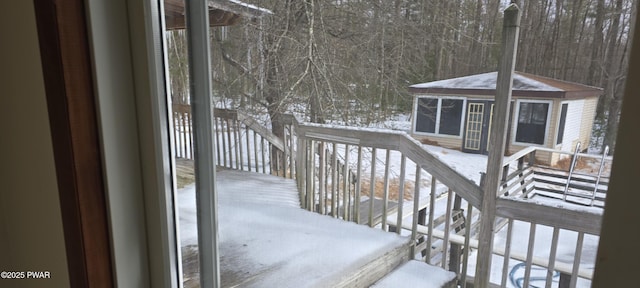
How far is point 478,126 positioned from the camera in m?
0.46

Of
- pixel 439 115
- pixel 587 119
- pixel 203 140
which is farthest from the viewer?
pixel 203 140

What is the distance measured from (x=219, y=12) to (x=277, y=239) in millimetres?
457

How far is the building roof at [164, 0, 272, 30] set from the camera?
2.15 ft

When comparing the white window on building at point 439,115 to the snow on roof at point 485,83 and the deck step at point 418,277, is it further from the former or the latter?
the deck step at point 418,277

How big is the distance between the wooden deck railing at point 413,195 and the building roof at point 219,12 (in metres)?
0.17

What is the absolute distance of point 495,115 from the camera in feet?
1.45

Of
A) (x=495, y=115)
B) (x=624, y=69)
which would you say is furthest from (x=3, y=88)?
(x=624, y=69)

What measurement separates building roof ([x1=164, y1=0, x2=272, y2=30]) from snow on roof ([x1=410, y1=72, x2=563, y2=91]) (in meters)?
0.33

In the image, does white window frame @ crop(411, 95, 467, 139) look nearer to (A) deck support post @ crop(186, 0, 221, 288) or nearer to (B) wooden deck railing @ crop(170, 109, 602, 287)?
(B) wooden deck railing @ crop(170, 109, 602, 287)

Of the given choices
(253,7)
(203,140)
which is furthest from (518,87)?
(203,140)

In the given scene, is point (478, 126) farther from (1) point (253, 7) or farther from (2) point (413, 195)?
(1) point (253, 7)

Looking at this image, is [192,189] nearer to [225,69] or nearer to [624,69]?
[225,69]

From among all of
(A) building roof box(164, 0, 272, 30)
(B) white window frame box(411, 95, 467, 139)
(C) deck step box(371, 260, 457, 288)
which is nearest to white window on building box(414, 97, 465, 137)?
(B) white window frame box(411, 95, 467, 139)

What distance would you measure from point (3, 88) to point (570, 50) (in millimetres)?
1080
